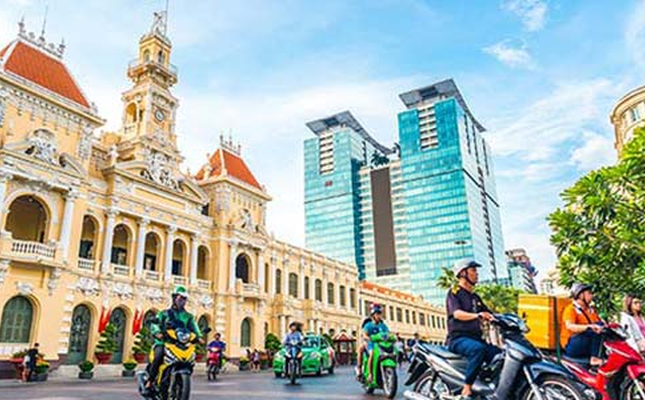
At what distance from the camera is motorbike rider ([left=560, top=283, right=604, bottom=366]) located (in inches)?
239

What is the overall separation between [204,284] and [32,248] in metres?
11.5

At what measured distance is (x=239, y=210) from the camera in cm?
3419

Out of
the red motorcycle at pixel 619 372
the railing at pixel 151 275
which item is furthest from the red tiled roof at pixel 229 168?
the red motorcycle at pixel 619 372

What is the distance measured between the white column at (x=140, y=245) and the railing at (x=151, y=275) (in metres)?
0.45

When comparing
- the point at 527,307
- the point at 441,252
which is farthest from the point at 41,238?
the point at 441,252

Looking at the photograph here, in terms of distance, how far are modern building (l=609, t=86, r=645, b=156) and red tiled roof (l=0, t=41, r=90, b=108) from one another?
1706 inches

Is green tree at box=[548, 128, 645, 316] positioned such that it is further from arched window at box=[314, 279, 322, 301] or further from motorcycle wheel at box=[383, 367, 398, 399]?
arched window at box=[314, 279, 322, 301]

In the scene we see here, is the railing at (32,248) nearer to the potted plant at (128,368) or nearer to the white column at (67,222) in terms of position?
the white column at (67,222)

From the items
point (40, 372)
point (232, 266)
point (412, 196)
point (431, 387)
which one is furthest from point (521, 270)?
point (431, 387)

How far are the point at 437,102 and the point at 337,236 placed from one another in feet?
136

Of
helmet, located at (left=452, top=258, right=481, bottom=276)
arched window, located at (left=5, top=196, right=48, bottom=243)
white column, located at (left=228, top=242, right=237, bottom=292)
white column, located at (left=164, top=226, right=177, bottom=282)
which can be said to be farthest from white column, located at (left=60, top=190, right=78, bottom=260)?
helmet, located at (left=452, top=258, right=481, bottom=276)

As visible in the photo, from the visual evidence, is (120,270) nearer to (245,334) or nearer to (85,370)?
(85,370)

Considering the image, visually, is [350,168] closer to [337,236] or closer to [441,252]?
[337,236]

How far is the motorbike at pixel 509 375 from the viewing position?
4441mm
